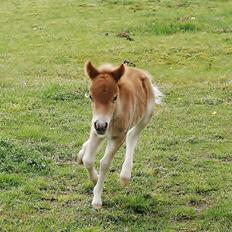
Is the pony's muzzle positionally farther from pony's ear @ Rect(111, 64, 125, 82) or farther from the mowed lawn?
the mowed lawn

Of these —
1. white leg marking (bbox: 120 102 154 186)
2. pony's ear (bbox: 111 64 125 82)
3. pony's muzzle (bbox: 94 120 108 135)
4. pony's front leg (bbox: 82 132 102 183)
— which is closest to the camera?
pony's muzzle (bbox: 94 120 108 135)

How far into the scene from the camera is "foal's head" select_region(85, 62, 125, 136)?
22.2ft

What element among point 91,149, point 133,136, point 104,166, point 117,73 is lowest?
point 133,136

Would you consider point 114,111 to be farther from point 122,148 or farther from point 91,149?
point 122,148

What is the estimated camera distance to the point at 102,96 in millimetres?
6805

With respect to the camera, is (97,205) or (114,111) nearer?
(114,111)

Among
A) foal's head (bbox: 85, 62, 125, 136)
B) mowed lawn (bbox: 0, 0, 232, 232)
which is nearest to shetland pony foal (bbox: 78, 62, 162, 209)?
foal's head (bbox: 85, 62, 125, 136)

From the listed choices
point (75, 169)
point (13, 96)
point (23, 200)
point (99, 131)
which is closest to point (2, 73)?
point (13, 96)

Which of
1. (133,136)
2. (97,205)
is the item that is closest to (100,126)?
(97,205)

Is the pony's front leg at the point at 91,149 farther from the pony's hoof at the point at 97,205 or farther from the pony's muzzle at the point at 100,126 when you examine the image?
the pony's muzzle at the point at 100,126

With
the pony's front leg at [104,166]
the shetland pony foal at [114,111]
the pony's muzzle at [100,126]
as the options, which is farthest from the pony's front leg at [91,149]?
the pony's muzzle at [100,126]

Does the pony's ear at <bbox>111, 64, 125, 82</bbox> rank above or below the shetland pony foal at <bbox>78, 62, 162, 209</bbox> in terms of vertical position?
above

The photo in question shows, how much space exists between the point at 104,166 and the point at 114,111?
740 millimetres

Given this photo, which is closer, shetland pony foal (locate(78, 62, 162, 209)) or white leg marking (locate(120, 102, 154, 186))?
shetland pony foal (locate(78, 62, 162, 209))
